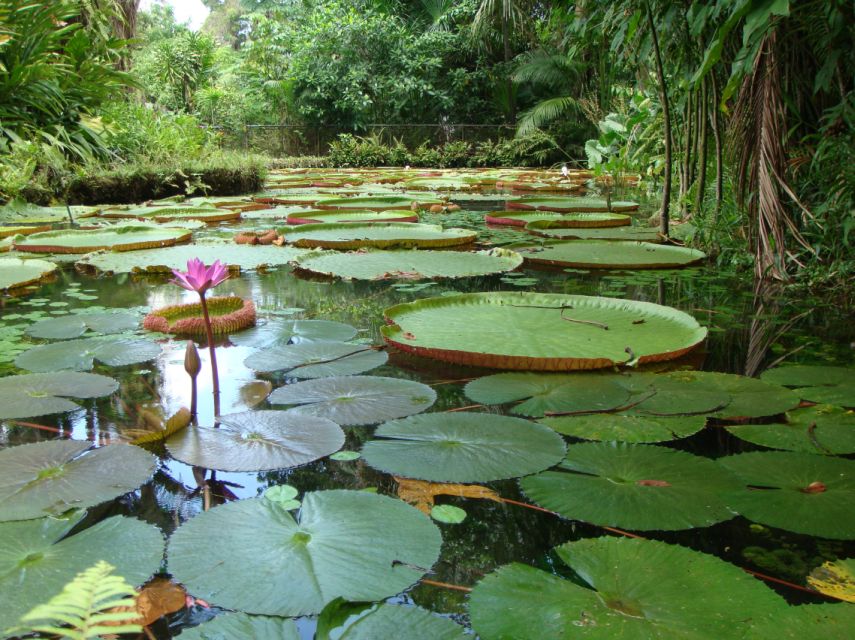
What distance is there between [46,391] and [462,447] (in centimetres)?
105

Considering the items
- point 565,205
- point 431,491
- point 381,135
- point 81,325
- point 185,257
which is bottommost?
point 431,491

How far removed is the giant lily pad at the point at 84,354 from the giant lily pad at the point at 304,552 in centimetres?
101

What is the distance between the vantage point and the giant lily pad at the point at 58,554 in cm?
86

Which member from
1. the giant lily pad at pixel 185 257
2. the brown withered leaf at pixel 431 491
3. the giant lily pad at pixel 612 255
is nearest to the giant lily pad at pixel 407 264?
the giant lily pad at pixel 185 257

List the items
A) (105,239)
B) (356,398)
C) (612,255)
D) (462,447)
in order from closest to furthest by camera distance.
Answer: (462,447), (356,398), (612,255), (105,239)

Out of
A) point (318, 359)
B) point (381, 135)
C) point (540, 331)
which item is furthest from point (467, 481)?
point (381, 135)

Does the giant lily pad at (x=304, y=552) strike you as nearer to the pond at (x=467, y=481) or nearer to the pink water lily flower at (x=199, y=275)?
the pond at (x=467, y=481)

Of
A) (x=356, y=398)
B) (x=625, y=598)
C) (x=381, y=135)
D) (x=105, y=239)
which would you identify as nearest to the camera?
(x=625, y=598)

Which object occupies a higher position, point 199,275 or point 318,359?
point 199,275

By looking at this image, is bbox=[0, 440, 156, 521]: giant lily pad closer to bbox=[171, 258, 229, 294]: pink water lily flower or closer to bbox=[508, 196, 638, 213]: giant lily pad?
bbox=[171, 258, 229, 294]: pink water lily flower

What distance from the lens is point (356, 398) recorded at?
1.60 meters

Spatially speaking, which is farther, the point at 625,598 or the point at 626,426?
the point at 626,426

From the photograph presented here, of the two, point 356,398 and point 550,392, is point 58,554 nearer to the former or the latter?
point 356,398

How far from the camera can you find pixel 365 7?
16.0m
